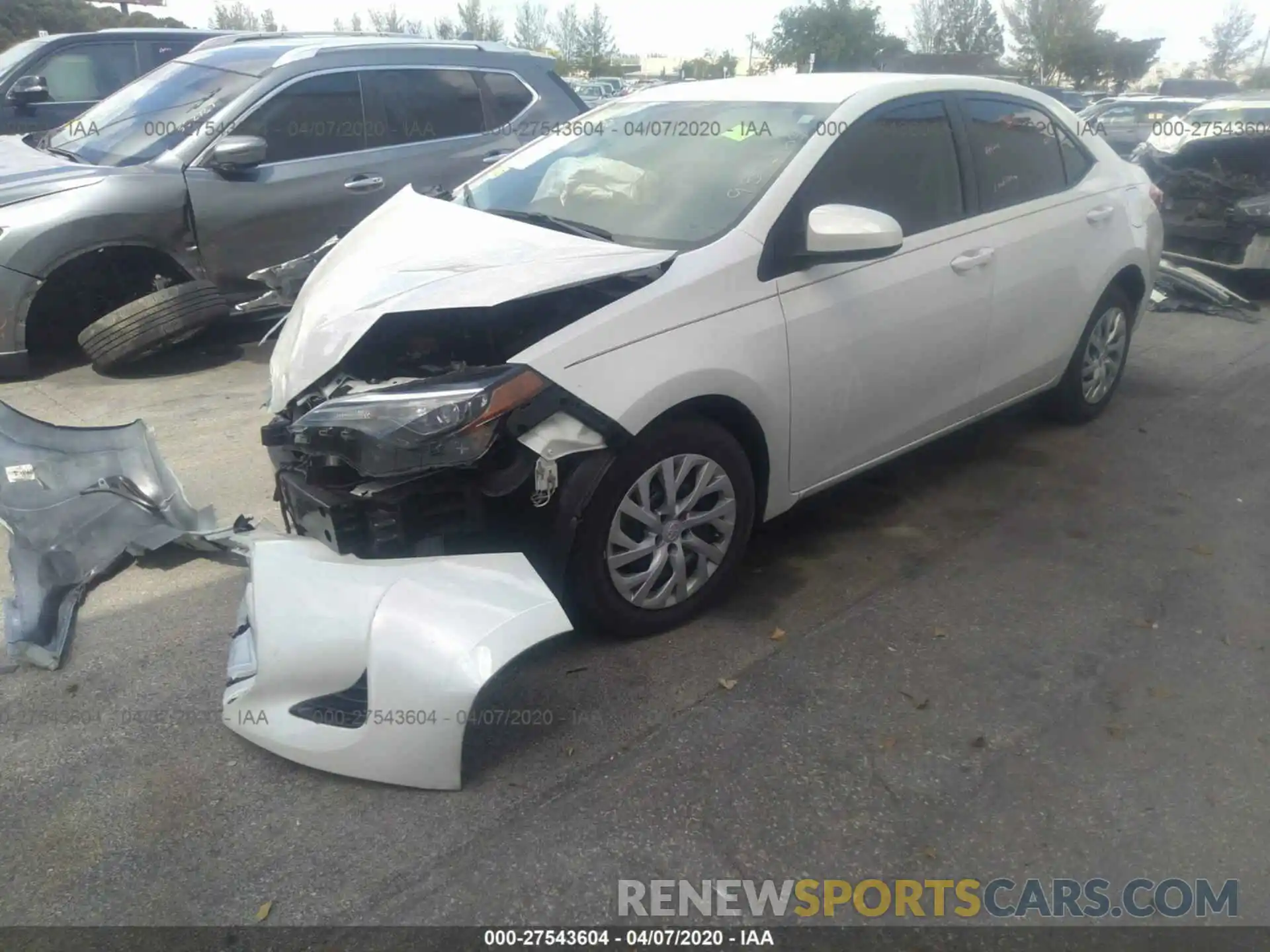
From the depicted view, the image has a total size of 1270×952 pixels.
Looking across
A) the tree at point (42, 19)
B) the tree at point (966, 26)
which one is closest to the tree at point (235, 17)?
the tree at point (42, 19)

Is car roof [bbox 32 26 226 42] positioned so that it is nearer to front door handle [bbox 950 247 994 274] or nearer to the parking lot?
the parking lot

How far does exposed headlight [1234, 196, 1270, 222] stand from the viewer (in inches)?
324

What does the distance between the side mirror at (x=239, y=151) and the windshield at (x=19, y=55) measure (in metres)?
5.11

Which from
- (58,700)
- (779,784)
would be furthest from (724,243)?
(58,700)

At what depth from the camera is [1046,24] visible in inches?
1927

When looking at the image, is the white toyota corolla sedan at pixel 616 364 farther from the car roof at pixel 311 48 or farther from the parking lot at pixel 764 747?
the car roof at pixel 311 48

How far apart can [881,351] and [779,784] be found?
1740mm

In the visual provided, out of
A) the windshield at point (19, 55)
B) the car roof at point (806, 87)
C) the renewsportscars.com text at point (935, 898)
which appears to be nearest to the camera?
the renewsportscars.com text at point (935, 898)

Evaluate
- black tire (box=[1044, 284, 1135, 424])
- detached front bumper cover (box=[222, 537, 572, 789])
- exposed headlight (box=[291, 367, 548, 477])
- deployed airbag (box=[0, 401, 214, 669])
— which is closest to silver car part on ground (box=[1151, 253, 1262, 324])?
black tire (box=[1044, 284, 1135, 424])

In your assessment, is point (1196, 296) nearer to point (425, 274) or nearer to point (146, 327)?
point (425, 274)

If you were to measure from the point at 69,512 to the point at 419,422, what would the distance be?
189 centimetres

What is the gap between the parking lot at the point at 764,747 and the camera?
241 cm

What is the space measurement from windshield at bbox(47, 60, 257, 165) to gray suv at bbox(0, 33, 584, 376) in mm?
14
